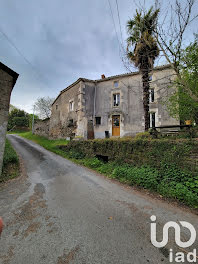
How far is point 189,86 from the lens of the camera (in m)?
5.86

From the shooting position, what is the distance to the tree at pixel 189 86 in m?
4.94

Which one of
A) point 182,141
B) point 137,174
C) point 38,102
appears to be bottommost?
point 137,174

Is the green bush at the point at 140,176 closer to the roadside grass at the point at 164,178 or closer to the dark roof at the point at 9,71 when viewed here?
the roadside grass at the point at 164,178

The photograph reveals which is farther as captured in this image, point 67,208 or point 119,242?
point 67,208

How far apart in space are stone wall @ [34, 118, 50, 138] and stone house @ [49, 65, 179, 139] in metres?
5.61

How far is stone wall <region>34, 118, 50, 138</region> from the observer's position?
20312mm

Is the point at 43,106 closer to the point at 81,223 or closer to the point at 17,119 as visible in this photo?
the point at 17,119

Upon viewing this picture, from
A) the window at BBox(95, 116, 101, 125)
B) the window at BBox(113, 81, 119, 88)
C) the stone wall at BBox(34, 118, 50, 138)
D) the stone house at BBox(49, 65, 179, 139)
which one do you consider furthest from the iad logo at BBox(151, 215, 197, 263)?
the stone wall at BBox(34, 118, 50, 138)

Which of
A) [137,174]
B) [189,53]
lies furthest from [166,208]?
[189,53]

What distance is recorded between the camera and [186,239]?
2.08 metres

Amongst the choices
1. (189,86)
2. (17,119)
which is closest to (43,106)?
(17,119)

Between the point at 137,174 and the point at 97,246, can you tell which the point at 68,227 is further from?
the point at 137,174

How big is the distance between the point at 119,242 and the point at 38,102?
1308 inches

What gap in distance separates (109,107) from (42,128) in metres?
14.7
